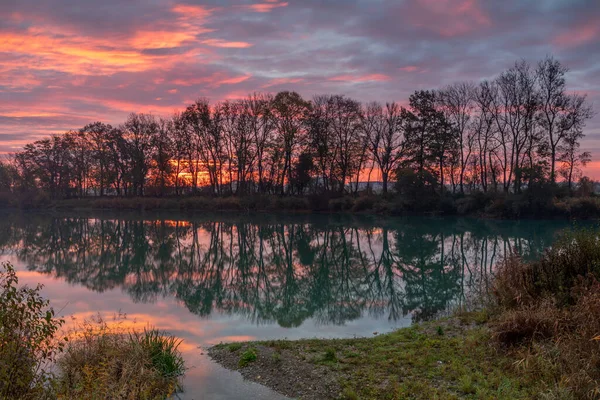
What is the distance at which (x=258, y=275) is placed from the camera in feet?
61.5

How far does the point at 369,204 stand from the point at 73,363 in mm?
42630

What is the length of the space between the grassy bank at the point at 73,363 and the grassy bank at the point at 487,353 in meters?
1.46

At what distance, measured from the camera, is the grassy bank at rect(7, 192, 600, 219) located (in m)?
37.4

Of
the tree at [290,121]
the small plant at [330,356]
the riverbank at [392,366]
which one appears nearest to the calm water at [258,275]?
the riverbank at [392,366]

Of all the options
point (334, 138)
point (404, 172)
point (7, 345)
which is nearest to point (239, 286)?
point (7, 345)

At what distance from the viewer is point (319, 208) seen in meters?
51.2

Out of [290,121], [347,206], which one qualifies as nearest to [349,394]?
[347,206]

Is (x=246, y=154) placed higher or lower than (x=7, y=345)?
higher

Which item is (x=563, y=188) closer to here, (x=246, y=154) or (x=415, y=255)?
(x=415, y=255)

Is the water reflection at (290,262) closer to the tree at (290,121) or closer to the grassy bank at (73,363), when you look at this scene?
the grassy bank at (73,363)

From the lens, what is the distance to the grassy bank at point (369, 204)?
3744cm

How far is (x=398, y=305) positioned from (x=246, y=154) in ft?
148

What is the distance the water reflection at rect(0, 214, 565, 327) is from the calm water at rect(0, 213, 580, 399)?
0.06 metres

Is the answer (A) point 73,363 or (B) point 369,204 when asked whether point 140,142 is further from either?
(A) point 73,363
